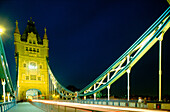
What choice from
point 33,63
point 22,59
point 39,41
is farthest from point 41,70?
point 39,41

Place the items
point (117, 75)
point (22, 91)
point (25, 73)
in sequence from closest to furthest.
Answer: point (117, 75) → point (22, 91) → point (25, 73)

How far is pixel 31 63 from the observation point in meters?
40.0

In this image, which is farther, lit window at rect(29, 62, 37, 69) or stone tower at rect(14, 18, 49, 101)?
lit window at rect(29, 62, 37, 69)

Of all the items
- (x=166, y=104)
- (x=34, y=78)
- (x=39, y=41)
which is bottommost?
(x=34, y=78)

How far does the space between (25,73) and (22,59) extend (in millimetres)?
3988

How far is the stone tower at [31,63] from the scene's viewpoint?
3728 cm

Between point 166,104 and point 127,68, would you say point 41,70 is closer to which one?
point 127,68

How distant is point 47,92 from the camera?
39.8m

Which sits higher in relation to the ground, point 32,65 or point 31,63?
point 31,63

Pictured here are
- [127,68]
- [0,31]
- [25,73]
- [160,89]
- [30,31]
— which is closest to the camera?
[160,89]

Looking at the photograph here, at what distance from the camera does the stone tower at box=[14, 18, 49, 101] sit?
37281 millimetres

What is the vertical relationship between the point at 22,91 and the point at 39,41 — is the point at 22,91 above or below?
below

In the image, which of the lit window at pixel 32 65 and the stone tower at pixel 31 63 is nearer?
the stone tower at pixel 31 63

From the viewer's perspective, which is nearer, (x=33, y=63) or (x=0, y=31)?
(x=0, y=31)
